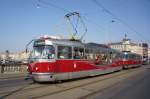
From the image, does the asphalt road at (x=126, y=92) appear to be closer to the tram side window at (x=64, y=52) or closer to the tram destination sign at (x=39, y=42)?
the tram side window at (x=64, y=52)

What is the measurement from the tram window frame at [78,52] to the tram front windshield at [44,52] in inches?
105

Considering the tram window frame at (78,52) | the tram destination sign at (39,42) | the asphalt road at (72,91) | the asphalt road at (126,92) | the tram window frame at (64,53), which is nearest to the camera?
the asphalt road at (72,91)

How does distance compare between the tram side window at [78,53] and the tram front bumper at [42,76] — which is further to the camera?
the tram side window at [78,53]

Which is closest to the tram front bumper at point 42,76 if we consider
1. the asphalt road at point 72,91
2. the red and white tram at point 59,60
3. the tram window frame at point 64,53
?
the red and white tram at point 59,60

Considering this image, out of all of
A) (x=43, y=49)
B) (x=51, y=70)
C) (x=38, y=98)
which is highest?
(x=43, y=49)

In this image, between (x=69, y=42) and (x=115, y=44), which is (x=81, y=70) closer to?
(x=69, y=42)

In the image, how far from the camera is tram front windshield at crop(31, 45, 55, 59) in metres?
15.3

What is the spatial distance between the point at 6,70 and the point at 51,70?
50.8 feet

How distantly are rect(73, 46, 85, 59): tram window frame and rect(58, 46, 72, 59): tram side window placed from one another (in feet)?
2.42

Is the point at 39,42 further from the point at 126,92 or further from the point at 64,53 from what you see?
the point at 126,92

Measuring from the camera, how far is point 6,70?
96.2ft

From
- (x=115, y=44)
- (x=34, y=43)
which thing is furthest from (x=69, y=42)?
(x=115, y=44)

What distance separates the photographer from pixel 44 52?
1534 centimetres

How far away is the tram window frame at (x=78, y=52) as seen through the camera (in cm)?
1790
